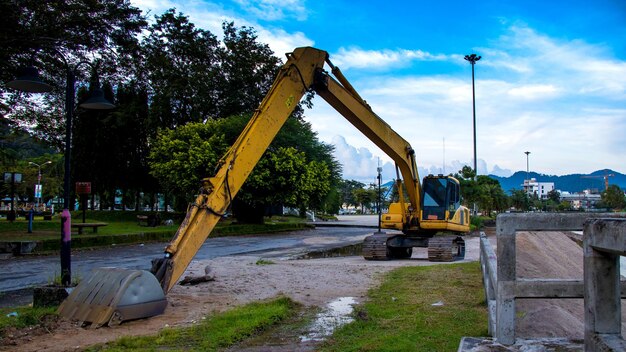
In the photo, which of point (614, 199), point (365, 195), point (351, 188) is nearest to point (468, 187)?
point (614, 199)

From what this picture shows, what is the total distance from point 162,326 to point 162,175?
2957 cm

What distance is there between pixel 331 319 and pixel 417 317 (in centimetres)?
122

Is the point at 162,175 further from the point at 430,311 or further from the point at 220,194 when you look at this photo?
the point at 430,311

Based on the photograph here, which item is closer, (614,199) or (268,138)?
(268,138)

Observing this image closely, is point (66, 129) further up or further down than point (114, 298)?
further up

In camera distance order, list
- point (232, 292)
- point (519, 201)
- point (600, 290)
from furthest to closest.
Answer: point (519, 201) < point (232, 292) < point (600, 290)

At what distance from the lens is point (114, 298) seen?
7.07 metres

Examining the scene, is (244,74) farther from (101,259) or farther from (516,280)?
(516,280)

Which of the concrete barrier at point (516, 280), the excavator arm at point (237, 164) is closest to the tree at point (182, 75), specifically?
the excavator arm at point (237, 164)

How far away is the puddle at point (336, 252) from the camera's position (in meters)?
20.5

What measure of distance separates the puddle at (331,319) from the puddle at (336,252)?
1043 cm

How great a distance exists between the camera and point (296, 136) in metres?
36.4

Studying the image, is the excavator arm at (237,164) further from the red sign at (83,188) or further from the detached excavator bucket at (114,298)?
the red sign at (83,188)

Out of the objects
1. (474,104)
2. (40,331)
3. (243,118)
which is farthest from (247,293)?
(474,104)
